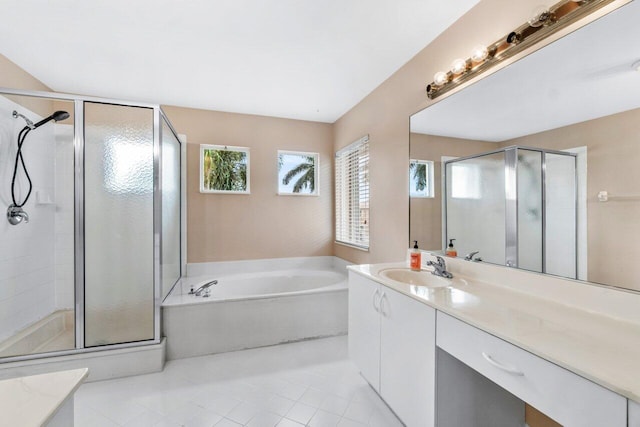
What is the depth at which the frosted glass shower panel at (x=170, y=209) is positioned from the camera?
2451mm

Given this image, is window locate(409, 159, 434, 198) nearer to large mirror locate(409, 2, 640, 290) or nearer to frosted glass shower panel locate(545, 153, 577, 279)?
large mirror locate(409, 2, 640, 290)

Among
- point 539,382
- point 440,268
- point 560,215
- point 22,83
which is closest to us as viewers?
point 539,382

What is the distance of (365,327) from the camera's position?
1849mm

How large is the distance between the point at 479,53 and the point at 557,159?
0.78m

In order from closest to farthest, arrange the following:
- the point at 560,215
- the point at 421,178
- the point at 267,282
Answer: the point at 560,215 < the point at 421,178 < the point at 267,282

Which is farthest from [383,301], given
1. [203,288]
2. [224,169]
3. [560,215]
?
[224,169]

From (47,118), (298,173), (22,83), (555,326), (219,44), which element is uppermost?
(219,44)

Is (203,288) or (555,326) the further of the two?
(203,288)

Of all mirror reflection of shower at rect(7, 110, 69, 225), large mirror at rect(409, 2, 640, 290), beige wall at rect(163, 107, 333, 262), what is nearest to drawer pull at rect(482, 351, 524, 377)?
large mirror at rect(409, 2, 640, 290)

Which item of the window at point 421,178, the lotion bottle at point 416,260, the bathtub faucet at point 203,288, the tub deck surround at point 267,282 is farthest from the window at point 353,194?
the bathtub faucet at point 203,288

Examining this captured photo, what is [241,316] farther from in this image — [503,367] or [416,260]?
[503,367]

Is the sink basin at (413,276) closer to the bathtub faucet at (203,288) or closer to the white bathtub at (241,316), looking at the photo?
the white bathtub at (241,316)

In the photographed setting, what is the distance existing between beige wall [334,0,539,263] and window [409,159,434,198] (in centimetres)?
8

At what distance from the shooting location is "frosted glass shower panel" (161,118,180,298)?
2.45 metres
